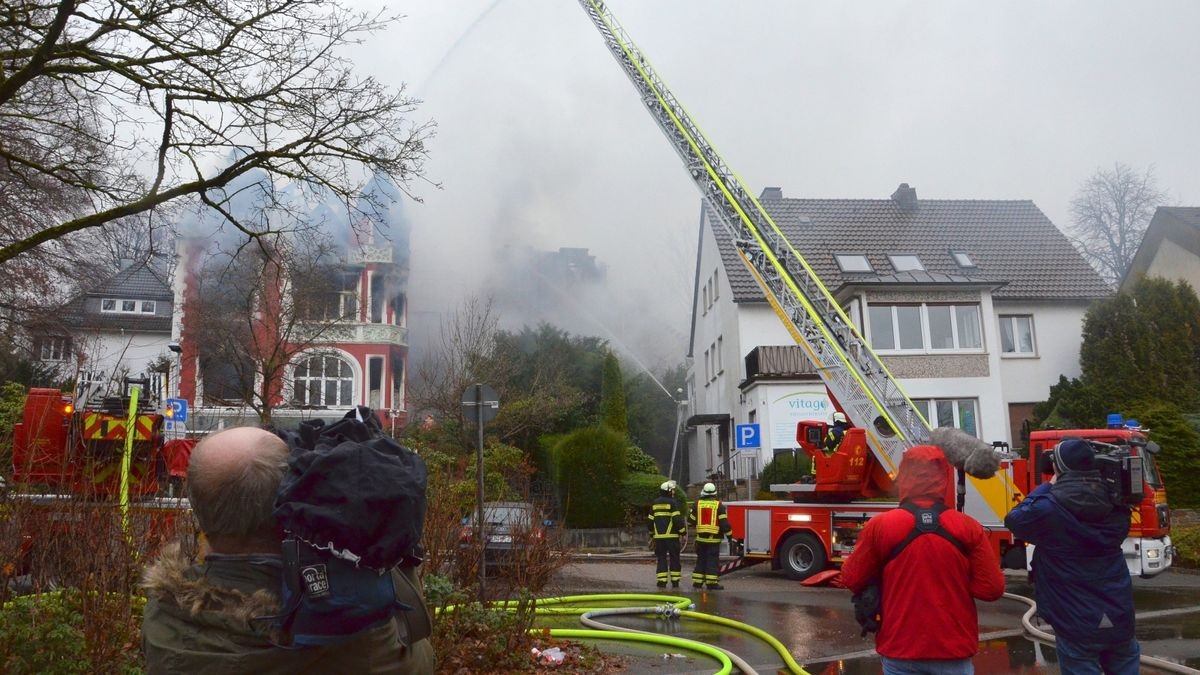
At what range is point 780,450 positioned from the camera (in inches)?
971

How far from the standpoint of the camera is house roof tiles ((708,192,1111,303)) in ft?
88.1

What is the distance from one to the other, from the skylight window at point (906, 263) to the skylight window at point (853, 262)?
0.77 metres

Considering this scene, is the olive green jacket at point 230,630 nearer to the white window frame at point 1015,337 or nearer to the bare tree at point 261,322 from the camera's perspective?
the bare tree at point 261,322

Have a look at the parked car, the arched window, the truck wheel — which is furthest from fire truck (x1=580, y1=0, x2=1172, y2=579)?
the arched window

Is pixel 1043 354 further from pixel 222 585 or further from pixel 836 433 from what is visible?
pixel 222 585

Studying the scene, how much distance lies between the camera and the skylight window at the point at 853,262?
91.0ft

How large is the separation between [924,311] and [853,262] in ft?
11.3

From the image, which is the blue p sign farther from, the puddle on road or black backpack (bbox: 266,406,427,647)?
black backpack (bbox: 266,406,427,647)

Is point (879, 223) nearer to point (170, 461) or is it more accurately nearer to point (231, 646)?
point (170, 461)

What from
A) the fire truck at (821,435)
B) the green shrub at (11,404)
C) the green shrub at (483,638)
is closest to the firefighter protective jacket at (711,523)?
the fire truck at (821,435)

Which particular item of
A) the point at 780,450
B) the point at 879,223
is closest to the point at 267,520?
the point at 780,450

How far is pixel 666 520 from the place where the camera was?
12.8 m

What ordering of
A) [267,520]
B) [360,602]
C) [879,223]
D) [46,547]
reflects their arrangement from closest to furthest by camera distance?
[360,602] → [267,520] → [46,547] → [879,223]

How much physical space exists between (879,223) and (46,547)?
94.0ft
